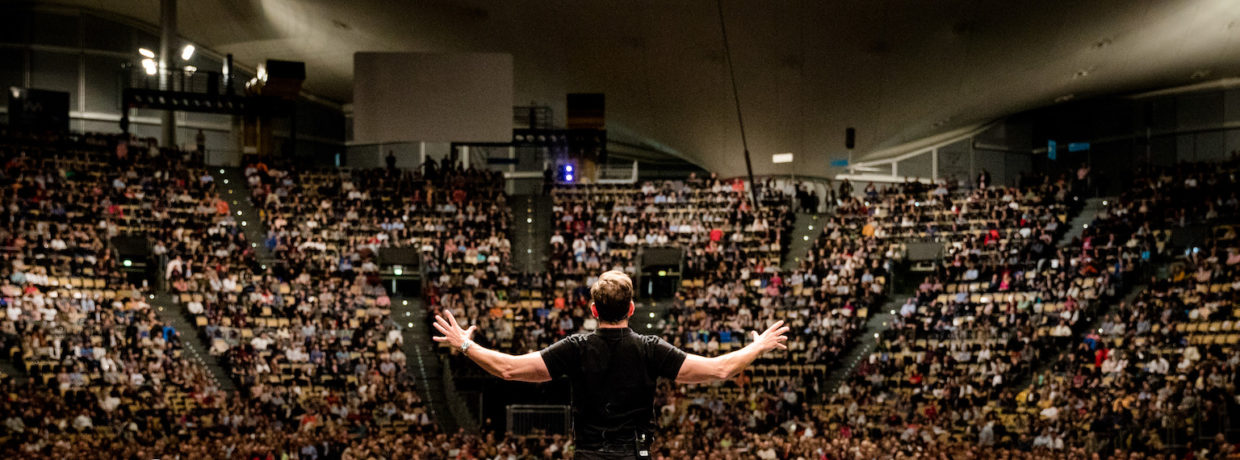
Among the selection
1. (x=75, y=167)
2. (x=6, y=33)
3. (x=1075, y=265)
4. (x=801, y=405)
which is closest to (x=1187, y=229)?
(x=1075, y=265)

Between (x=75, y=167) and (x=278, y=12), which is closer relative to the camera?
(x=75, y=167)

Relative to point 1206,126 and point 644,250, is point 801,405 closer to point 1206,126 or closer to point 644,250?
point 644,250

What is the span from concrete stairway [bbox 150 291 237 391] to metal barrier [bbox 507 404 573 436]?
5.42m

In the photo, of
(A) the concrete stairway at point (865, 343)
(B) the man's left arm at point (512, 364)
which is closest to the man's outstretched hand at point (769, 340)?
(B) the man's left arm at point (512, 364)

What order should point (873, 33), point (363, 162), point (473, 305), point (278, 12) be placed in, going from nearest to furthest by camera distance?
point (473, 305) → point (873, 33) → point (278, 12) → point (363, 162)

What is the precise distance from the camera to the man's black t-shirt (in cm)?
464

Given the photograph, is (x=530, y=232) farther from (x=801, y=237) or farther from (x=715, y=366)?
(x=715, y=366)

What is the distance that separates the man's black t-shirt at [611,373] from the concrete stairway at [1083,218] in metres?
24.7

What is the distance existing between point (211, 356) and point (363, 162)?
17.3m

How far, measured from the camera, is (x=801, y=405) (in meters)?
21.9

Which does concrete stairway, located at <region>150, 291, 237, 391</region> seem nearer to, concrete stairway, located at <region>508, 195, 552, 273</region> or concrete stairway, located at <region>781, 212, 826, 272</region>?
concrete stairway, located at <region>508, 195, 552, 273</region>

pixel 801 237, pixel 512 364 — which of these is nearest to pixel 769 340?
pixel 512 364

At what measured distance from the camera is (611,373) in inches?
183

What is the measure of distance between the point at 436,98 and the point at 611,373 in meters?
21.9
